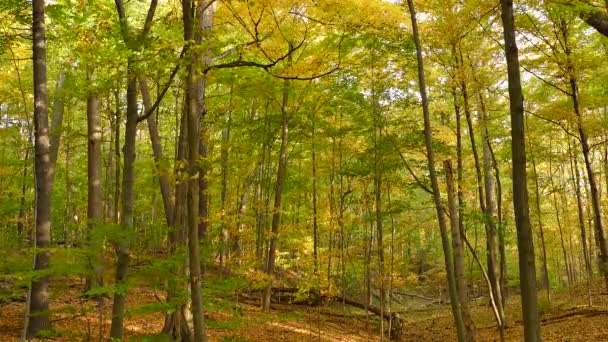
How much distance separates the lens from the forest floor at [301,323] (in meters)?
8.62

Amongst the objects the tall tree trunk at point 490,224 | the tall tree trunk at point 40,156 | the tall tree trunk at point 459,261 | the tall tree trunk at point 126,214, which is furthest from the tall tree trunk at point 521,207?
the tall tree trunk at point 40,156

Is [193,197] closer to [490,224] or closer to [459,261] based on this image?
[459,261]

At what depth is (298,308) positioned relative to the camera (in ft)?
48.2

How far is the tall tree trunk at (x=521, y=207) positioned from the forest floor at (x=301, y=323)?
3585mm

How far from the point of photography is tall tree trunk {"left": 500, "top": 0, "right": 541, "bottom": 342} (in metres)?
3.88

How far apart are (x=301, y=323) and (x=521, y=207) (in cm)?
1045

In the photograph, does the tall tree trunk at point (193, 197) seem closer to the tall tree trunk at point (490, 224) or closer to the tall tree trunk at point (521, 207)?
the tall tree trunk at point (521, 207)

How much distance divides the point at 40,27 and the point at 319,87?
23.1 ft

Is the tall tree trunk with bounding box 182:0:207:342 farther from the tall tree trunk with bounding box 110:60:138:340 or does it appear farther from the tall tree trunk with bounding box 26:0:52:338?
the tall tree trunk with bounding box 26:0:52:338

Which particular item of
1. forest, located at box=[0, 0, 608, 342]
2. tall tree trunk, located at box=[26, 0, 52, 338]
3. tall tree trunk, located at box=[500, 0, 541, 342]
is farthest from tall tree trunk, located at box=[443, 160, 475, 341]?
tall tree trunk, located at box=[26, 0, 52, 338]

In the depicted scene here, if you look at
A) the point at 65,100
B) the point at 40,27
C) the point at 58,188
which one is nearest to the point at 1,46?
the point at 40,27

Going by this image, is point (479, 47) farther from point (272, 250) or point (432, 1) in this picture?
point (272, 250)

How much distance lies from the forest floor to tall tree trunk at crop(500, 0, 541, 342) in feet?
11.8

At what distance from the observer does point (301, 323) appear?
13320mm
